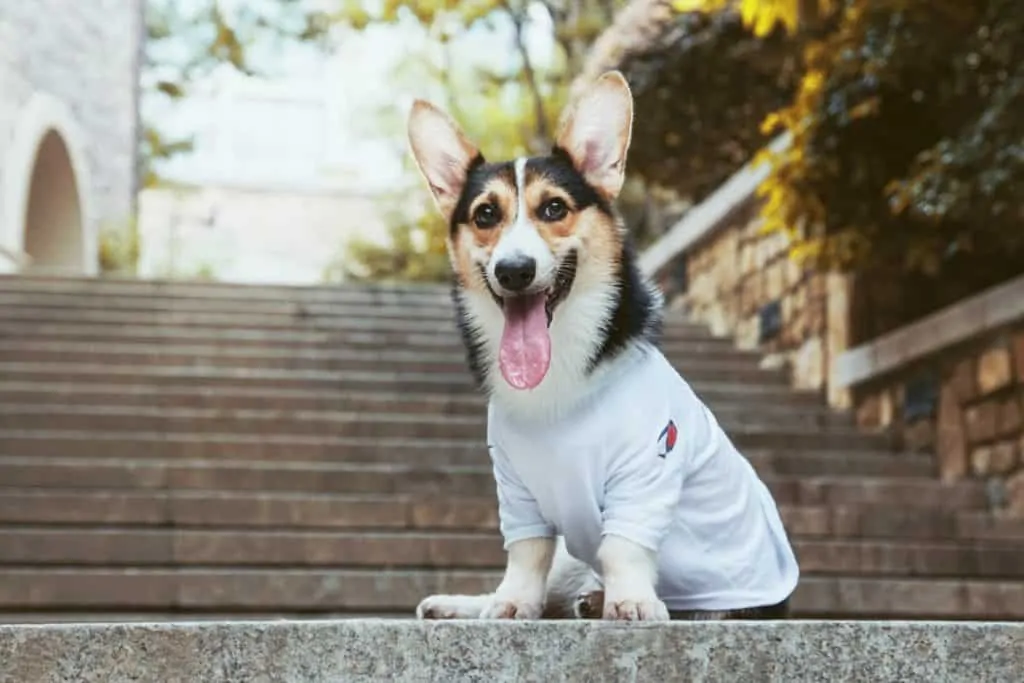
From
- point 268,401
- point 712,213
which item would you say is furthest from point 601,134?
point 712,213

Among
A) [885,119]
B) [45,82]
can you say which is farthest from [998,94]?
[45,82]

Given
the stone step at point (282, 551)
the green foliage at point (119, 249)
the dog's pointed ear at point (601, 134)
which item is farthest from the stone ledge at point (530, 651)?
the green foliage at point (119, 249)

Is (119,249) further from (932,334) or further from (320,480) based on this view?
(932,334)

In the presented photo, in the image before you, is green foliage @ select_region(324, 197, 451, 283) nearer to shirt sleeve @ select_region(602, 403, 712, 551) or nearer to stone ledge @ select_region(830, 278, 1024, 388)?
stone ledge @ select_region(830, 278, 1024, 388)

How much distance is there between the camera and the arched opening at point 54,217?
551 inches

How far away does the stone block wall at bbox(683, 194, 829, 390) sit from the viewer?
693 centimetres

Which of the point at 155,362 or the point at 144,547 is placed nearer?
the point at 144,547

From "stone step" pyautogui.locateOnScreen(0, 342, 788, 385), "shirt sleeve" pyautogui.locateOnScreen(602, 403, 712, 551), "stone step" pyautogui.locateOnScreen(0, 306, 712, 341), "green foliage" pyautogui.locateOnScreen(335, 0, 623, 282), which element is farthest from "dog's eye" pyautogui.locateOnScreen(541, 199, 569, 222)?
"green foliage" pyautogui.locateOnScreen(335, 0, 623, 282)

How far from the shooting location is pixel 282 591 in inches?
169

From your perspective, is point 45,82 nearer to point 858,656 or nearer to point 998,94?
point 998,94

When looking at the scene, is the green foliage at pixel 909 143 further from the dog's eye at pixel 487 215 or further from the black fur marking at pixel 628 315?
the dog's eye at pixel 487 215

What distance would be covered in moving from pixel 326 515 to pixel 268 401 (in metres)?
1.70

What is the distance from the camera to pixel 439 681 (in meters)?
1.81

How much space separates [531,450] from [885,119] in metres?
3.82
